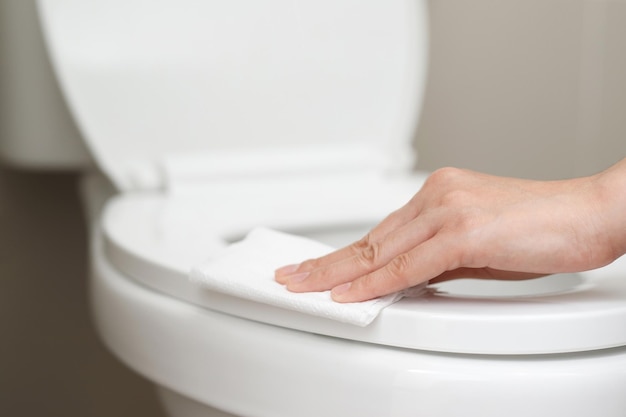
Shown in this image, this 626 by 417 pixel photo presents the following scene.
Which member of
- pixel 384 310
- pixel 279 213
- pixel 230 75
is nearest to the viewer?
pixel 384 310

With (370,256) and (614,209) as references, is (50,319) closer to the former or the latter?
(370,256)

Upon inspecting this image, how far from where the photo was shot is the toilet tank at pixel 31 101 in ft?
3.28

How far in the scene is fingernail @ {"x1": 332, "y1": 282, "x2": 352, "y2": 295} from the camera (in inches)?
20.4

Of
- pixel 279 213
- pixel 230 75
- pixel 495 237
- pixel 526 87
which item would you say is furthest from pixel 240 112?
pixel 495 237

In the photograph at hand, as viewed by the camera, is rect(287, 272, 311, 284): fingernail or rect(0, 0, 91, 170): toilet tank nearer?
rect(287, 272, 311, 284): fingernail

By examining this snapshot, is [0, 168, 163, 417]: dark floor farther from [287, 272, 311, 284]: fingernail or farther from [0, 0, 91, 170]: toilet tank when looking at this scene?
[287, 272, 311, 284]: fingernail

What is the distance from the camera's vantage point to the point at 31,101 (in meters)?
1.01

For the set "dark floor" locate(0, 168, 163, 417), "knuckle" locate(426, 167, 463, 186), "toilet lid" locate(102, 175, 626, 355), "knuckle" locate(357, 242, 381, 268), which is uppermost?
"knuckle" locate(426, 167, 463, 186)

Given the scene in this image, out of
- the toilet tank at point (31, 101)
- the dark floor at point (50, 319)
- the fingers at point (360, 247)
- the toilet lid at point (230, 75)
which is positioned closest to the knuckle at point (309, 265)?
the fingers at point (360, 247)

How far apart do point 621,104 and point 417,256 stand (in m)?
0.63

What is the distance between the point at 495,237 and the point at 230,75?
1.76 ft

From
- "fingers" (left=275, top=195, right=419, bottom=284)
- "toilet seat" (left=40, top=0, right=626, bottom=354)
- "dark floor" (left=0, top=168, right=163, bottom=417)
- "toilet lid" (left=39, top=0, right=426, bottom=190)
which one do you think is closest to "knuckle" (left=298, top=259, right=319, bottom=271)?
"fingers" (left=275, top=195, right=419, bottom=284)

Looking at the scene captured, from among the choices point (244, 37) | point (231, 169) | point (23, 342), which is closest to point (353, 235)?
point (231, 169)

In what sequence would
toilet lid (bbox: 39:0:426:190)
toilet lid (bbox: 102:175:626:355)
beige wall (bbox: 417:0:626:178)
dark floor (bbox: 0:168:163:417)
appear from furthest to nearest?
dark floor (bbox: 0:168:163:417) < beige wall (bbox: 417:0:626:178) < toilet lid (bbox: 39:0:426:190) < toilet lid (bbox: 102:175:626:355)
